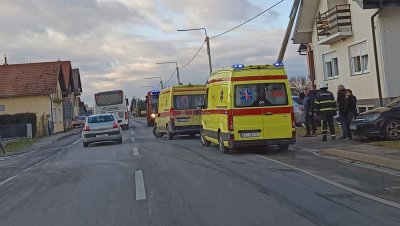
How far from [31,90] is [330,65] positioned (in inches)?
1301

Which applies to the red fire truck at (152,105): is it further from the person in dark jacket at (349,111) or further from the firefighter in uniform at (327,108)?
the person in dark jacket at (349,111)

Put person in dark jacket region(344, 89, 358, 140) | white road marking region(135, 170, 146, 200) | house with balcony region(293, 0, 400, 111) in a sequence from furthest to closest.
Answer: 1. house with balcony region(293, 0, 400, 111)
2. person in dark jacket region(344, 89, 358, 140)
3. white road marking region(135, 170, 146, 200)

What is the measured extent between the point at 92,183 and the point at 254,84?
5.92 metres

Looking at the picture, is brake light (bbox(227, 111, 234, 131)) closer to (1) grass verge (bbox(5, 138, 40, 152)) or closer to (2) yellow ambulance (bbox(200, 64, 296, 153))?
(2) yellow ambulance (bbox(200, 64, 296, 153))

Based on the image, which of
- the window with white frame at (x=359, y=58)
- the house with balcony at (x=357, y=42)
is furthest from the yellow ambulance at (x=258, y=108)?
the window with white frame at (x=359, y=58)

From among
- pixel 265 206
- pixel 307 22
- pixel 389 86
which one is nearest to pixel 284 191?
pixel 265 206

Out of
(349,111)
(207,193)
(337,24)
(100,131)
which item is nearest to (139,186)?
(207,193)

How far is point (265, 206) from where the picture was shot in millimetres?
7754

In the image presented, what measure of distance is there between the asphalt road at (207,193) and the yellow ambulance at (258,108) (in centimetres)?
73

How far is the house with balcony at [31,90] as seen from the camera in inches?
2004

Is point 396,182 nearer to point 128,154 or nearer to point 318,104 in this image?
point 318,104

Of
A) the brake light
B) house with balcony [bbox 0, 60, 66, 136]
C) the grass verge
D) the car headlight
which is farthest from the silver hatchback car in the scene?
house with balcony [bbox 0, 60, 66, 136]

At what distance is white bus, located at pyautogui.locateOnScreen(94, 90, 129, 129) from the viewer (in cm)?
4181

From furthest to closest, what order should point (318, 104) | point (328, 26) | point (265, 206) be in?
point (328, 26) < point (318, 104) < point (265, 206)
